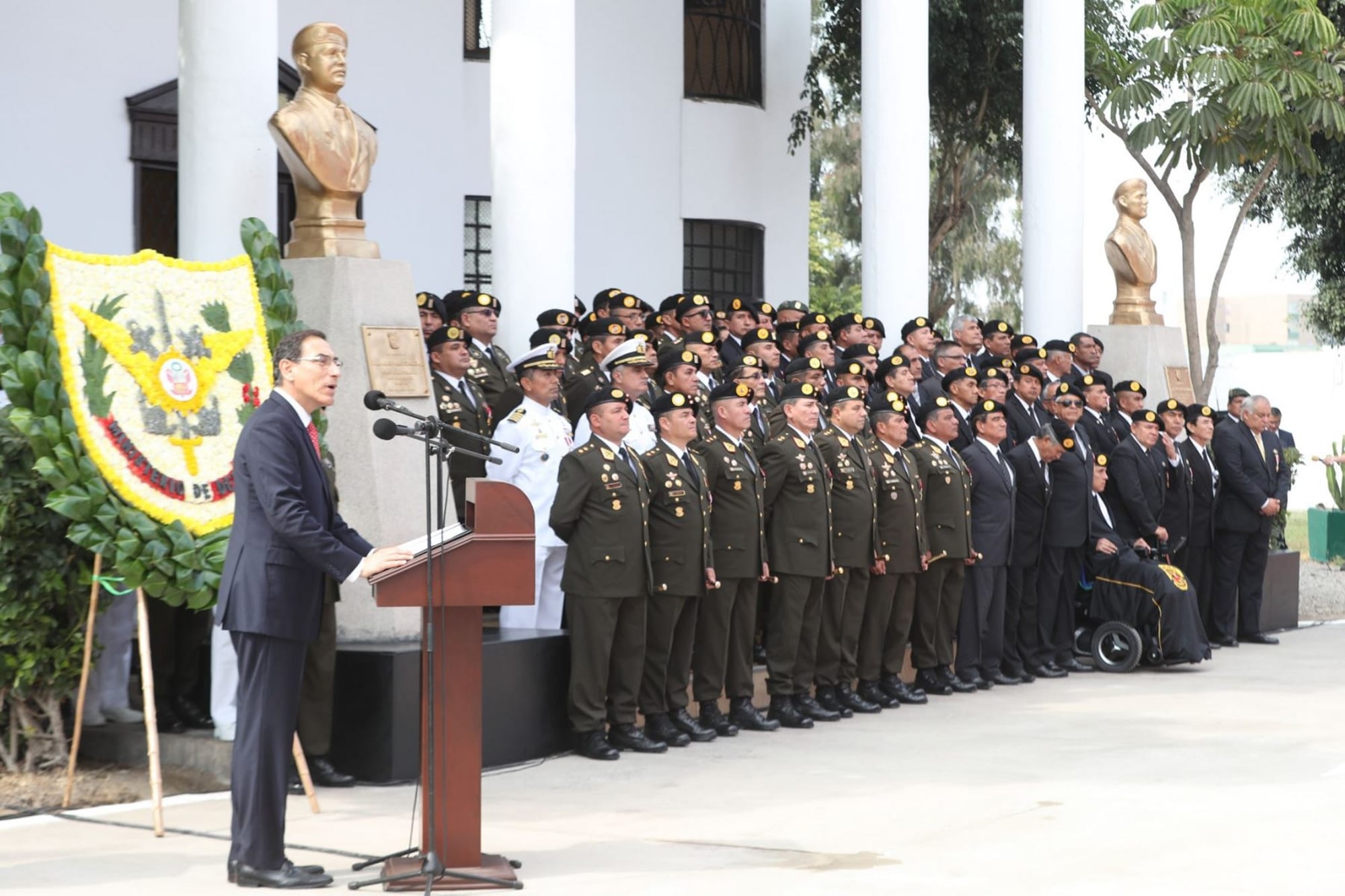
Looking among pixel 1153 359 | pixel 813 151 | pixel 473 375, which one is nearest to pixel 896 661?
pixel 473 375

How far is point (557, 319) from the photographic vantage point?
12.2 metres

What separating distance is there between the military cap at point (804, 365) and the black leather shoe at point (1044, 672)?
2.72 meters

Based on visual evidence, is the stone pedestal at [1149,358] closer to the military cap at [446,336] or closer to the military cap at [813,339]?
the military cap at [813,339]

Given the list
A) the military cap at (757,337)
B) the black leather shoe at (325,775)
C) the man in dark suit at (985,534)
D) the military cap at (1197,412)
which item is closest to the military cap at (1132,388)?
the military cap at (1197,412)

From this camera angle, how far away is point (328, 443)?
9469mm

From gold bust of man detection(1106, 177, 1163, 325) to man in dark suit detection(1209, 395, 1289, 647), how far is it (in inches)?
87.7

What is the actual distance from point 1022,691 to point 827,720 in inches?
72.8

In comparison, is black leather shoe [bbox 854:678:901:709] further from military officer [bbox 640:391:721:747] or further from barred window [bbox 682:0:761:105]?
barred window [bbox 682:0:761:105]

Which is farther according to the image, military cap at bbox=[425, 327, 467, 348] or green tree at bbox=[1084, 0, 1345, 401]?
green tree at bbox=[1084, 0, 1345, 401]

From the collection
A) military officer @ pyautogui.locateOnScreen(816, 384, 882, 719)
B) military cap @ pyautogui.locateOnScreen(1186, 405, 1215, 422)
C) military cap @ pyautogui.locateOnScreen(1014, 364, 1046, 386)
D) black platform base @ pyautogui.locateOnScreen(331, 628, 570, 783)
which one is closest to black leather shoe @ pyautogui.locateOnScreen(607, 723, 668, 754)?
black platform base @ pyautogui.locateOnScreen(331, 628, 570, 783)

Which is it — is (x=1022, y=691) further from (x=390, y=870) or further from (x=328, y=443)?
(x=390, y=870)

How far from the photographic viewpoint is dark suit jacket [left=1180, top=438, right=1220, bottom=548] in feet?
48.3

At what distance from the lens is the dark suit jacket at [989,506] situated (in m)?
12.2

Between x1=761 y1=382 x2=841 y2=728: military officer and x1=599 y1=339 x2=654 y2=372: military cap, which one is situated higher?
x1=599 y1=339 x2=654 y2=372: military cap
